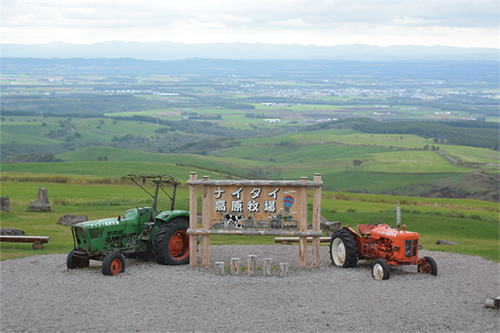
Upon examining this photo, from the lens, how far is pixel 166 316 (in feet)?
38.8

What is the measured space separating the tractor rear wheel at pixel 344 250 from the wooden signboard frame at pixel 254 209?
33.9 inches

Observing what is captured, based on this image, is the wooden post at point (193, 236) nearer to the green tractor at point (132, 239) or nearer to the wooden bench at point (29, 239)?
the green tractor at point (132, 239)

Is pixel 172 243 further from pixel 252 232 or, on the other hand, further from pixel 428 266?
pixel 428 266

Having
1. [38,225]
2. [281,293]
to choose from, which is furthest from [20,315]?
[38,225]

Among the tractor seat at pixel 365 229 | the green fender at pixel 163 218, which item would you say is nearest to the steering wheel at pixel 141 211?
the green fender at pixel 163 218

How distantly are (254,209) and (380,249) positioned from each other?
162 inches

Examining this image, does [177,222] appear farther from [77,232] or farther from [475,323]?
[475,323]

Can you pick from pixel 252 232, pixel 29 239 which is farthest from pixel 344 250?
pixel 29 239

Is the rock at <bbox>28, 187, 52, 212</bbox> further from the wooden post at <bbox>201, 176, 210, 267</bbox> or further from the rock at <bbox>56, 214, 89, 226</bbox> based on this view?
the wooden post at <bbox>201, 176, 210, 267</bbox>

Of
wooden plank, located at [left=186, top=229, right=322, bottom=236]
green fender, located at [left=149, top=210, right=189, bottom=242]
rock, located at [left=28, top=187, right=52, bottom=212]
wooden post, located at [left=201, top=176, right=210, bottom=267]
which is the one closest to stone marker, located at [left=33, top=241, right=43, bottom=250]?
green fender, located at [left=149, top=210, right=189, bottom=242]

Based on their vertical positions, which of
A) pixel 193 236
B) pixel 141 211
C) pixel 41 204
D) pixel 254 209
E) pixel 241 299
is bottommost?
pixel 41 204

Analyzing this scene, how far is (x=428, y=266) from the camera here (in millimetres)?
15570

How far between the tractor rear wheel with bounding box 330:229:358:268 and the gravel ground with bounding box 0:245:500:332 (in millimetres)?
403

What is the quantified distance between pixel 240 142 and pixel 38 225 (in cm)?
15469
